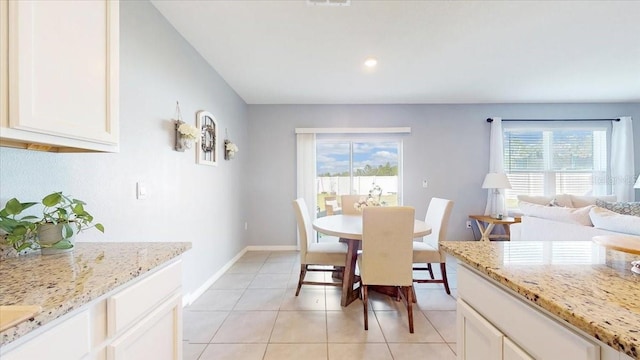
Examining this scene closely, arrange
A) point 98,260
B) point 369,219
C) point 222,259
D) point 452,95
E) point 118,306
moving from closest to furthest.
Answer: point 118,306, point 98,260, point 369,219, point 222,259, point 452,95

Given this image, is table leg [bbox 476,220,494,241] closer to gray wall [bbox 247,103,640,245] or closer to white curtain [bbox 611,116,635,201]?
gray wall [bbox 247,103,640,245]

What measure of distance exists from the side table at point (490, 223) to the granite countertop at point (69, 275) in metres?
4.21

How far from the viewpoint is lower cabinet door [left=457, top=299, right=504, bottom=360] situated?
87cm

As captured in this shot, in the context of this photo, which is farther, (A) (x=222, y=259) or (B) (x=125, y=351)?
(A) (x=222, y=259)

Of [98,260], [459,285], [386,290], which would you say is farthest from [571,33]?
[98,260]

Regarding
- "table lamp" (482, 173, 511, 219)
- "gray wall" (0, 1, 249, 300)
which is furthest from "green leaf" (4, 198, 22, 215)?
"table lamp" (482, 173, 511, 219)

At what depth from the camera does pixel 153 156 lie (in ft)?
6.52

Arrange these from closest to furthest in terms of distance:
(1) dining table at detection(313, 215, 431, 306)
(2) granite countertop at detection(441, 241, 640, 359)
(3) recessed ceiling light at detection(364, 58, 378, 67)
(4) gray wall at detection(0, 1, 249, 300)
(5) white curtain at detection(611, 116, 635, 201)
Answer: (2) granite countertop at detection(441, 241, 640, 359)
(4) gray wall at detection(0, 1, 249, 300)
(1) dining table at detection(313, 215, 431, 306)
(3) recessed ceiling light at detection(364, 58, 378, 67)
(5) white curtain at detection(611, 116, 635, 201)

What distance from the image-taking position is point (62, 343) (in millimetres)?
685

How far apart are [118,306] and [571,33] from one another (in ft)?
11.7

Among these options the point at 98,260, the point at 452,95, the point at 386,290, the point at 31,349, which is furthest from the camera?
the point at 452,95

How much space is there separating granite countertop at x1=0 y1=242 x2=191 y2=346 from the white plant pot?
27 millimetres

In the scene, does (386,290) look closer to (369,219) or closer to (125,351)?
(369,219)

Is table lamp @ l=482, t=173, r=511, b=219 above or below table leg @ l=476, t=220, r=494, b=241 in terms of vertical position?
above
